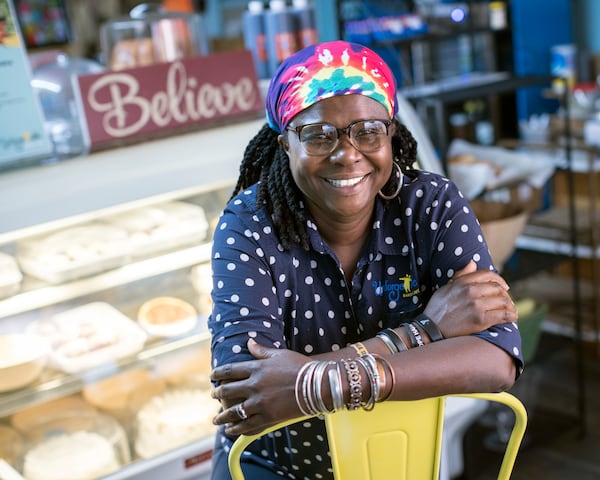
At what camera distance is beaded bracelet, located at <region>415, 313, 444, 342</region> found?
1.42 metres

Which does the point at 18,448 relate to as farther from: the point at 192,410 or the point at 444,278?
the point at 444,278

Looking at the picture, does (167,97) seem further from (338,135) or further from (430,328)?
(430,328)

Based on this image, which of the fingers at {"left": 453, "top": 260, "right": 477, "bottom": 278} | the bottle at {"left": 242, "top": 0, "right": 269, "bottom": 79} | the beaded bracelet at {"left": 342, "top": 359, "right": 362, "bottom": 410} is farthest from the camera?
the bottle at {"left": 242, "top": 0, "right": 269, "bottom": 79}

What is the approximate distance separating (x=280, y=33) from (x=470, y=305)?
6.14 ft

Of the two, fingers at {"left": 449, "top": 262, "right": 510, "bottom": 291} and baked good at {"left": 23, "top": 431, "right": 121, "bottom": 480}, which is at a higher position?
fingers at {"left": 449, "top": 262, "right": 510, "bottom": 291}

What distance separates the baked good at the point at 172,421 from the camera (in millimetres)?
2449

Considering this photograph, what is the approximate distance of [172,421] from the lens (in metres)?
2.48

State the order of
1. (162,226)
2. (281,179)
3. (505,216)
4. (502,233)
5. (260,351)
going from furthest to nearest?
(505,216) → (502,233) → (162,226) → (281,179) → (260,351)

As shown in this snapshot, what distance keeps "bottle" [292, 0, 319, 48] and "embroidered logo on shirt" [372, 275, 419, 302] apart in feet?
5.51

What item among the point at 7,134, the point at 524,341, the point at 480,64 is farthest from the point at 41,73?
the point at 480,64

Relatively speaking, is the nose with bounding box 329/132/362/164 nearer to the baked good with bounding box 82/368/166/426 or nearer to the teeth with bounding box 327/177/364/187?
the teeth with bounding box 327/177/364/187

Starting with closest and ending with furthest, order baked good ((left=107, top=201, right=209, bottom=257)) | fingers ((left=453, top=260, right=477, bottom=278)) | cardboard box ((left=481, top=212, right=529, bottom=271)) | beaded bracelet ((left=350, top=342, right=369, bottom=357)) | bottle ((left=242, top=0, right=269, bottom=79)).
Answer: beaded bracelet ((left=350, top=342, right=369, bottom=357)), fingers ((left=453, top=260, right=477, bottom=278)), baked good ((left=107, top=201, right=209, bottom=257)), cardboard box ((left=481, top=212, right=529, bottom=271)), bottle ((left=242, top=0, right=269, bottom=79))

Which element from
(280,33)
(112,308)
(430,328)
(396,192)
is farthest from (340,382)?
(280,33)

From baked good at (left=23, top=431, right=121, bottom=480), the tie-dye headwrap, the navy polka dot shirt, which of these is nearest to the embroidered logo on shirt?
the navy polka dot shirt
